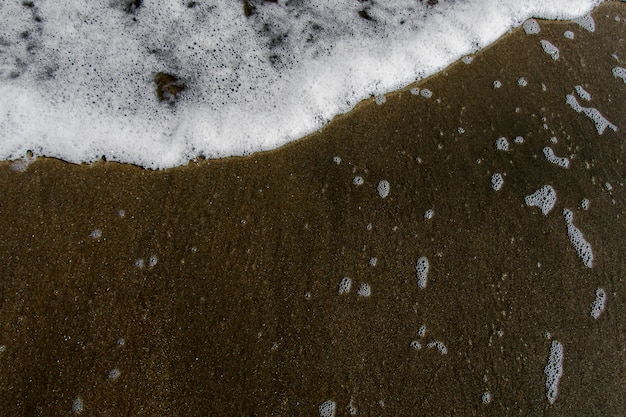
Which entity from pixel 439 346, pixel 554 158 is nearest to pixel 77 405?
pixel 439 346

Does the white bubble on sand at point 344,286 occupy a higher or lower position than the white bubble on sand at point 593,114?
lower

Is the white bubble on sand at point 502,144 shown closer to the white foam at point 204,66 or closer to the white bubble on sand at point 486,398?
the white foam at point 204,66

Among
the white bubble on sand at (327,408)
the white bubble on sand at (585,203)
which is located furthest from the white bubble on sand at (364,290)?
the white bubble on sand at (585,203)

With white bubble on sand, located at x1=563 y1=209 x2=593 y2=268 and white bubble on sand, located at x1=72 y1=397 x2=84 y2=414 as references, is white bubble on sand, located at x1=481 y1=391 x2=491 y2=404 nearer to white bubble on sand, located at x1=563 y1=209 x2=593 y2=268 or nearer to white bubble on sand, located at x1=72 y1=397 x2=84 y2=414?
white bubble on sand, located at x1=563 y1=209 x2=593 y2=268

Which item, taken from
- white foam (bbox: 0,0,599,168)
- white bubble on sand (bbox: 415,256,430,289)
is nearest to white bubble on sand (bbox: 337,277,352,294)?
white bubble on sand (bbox: 415,256,430,289)

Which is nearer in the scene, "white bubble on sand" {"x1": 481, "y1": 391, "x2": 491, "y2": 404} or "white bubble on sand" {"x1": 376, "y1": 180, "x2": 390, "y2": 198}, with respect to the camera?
"white bubble on sand" {"x1": 481, "y1": 391, "x2": 491, "y2": 404}

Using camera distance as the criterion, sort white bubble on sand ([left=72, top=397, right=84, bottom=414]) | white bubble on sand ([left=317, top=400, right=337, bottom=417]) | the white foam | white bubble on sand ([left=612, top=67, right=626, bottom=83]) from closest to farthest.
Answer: white bubble on sand ([left=72, top=397, right=84, bottom=414]) → white bubble on sand ([left=317, top=400, right=337, bottom=417]) → the white foam → white bubble on sand ([left=612, top=67, right=626, bottom=83])
